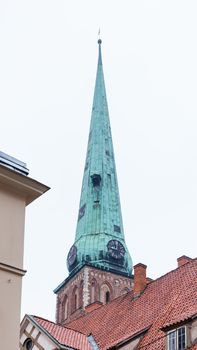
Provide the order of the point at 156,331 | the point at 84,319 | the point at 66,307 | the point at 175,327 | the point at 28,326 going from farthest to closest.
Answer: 1. the point at 66,307
2. the point at 84,319
3. the point at 28,326
4. the point at 156,331
5. the point at 175,327

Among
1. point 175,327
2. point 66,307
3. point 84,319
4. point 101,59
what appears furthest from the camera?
point 101,59

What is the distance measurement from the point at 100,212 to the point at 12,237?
183 ft

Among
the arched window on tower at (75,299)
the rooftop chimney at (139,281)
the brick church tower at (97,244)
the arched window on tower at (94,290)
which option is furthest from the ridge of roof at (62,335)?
the arched window on tower at (75,299)

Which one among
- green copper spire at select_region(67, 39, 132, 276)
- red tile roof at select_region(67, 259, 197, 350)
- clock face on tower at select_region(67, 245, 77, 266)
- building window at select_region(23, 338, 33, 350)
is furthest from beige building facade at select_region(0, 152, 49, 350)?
clock face on tower at select_region(67, 245, 77, 266)

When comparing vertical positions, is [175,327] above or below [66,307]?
below

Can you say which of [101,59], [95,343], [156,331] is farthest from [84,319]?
[101,59]

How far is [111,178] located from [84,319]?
4281cm

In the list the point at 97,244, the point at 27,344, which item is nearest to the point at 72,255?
the point at 97,244

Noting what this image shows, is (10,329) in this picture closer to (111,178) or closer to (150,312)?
(150,312)

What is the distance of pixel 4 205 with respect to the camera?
16.5m

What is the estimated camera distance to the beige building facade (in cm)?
1548

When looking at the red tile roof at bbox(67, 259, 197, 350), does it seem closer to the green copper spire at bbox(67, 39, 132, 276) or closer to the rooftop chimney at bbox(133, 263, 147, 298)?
the rooftop chimney at bbox(133, 263, 147, 298)

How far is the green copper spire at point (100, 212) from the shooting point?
70.1 meters

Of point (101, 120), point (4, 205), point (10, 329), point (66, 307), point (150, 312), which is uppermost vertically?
point (101, 120)
